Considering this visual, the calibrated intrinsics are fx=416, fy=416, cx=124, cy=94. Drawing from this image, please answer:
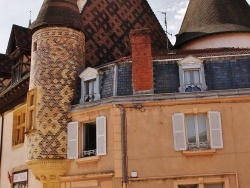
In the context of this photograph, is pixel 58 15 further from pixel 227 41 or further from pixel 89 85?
pixel 227 41

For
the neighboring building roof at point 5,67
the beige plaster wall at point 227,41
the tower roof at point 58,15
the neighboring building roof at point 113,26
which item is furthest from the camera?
the neighboring building roof at point 5,67

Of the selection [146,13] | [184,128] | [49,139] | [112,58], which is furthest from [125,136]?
[146,13]

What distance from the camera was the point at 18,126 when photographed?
18719mm

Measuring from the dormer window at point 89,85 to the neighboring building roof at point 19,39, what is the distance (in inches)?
190

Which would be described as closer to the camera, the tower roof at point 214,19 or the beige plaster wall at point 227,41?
the beige plaster wall at point 227,41

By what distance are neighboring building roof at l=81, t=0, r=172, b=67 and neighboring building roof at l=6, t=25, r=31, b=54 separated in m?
2.89

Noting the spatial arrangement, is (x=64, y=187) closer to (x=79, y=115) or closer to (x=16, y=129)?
(x=79, y=115)

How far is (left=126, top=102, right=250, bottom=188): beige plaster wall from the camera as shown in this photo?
1326 centimetres

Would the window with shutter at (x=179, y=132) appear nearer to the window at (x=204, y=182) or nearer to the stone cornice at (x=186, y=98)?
the stone cornice at (x=186, y=98)

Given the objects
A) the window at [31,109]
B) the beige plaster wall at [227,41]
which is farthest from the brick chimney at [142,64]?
the beige plaster wall at [227,41]

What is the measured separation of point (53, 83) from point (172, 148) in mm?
5112

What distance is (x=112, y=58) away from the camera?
19.1 m

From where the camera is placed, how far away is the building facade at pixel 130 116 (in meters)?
13.4

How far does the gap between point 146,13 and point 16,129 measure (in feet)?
29.5
